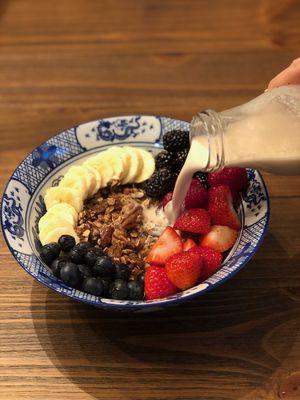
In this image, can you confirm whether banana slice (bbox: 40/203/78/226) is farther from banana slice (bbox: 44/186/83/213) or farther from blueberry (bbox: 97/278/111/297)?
blueberry (bbox: 97/278/111/297)

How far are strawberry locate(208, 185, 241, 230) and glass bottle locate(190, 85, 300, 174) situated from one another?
11 centimetres

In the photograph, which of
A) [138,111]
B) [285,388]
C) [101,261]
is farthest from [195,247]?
[138,111]

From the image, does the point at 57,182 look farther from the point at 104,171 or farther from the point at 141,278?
the point at 141,278

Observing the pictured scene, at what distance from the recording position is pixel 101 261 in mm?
931

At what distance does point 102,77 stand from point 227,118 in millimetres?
812

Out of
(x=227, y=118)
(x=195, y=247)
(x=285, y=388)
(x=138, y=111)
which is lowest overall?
(x=285, y=388)

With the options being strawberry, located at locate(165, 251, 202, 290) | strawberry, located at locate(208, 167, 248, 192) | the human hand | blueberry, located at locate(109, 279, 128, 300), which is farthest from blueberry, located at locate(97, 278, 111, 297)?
the human hand

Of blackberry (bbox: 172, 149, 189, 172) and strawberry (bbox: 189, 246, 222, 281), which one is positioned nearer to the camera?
strawberry (bbox: 189, 246, 222, 281)

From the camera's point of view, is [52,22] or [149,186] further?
[52,22]

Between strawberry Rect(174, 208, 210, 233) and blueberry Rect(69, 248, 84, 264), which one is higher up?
strawberry Rect(174, 208, 210, 233)

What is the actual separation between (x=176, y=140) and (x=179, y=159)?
0.04 meters

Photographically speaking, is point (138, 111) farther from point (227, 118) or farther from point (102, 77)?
point (227, 118)

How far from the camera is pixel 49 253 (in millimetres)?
949

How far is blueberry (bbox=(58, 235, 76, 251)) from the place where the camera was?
972mm
